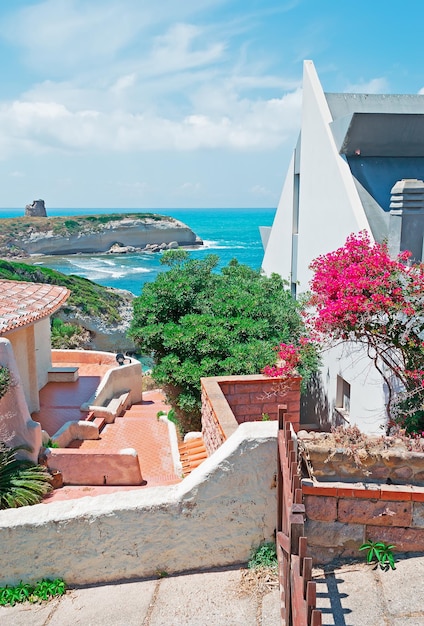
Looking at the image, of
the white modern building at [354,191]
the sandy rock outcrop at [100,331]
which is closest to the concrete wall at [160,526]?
the white modern building at [354,191]

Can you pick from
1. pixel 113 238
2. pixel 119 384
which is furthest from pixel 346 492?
pixel 113 238

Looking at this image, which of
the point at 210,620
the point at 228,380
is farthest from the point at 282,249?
the point at 210,620

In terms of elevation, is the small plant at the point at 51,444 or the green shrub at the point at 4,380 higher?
the green shrub at the point at 4,380

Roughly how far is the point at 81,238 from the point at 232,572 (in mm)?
113671

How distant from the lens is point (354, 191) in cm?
1102

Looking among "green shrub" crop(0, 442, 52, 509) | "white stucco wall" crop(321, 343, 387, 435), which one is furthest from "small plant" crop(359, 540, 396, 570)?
"green shrub" crop(0, 442, 52, 509)

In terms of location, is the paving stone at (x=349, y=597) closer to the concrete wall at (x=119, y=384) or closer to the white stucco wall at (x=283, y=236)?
the concrete wall at (x=119, y=384)

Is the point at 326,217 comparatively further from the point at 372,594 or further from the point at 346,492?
the point at 372,594

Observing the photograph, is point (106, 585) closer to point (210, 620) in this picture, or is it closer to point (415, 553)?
point (210, 620)

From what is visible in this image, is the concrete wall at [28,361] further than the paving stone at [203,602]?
Yes

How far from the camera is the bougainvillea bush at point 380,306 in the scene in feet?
23.4

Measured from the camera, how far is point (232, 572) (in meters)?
6.29

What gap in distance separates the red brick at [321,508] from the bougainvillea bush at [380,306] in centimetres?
224

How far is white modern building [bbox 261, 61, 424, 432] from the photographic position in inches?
385
